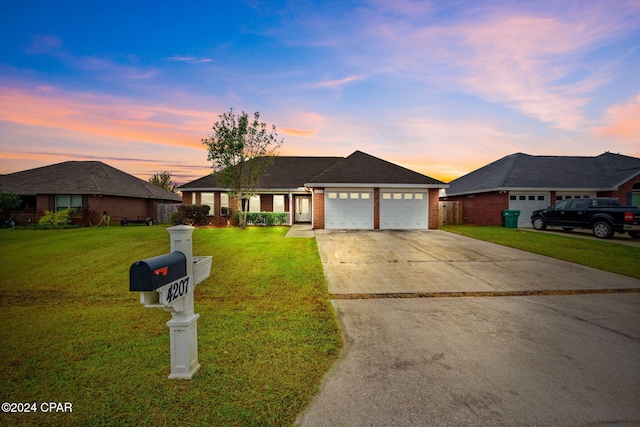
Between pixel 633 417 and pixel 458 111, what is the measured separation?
19.8 m

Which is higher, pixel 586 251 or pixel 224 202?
pixel 224 202

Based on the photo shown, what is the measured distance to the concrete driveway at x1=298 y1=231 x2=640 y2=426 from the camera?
9.25ft

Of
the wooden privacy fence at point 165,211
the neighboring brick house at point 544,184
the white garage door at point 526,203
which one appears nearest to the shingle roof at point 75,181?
the wooden privacy fence at point 165,211

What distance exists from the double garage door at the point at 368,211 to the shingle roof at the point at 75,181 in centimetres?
2025

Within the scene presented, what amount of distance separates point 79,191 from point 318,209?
20.7m

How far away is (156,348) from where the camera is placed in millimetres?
4086

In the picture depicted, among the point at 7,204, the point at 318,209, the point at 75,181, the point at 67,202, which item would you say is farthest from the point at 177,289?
the point at 75,181

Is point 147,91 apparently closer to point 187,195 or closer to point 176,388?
point 187,195

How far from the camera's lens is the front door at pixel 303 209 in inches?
1000

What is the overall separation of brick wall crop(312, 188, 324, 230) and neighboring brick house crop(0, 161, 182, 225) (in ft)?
61.9

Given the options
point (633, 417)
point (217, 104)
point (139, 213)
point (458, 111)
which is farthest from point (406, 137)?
point (139, 213)

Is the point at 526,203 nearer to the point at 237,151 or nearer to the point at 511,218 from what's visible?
the point at 511,218

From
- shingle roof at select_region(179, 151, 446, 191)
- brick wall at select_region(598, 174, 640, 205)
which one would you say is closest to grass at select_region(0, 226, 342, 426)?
shingle roof at select_region(179, 151, 446, 191)

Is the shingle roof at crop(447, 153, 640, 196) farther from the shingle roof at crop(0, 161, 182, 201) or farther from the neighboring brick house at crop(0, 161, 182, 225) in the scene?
the shingle roof at crop(0, 161, 182, 201)
